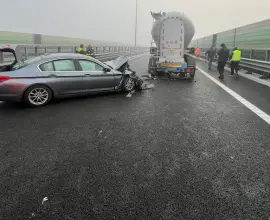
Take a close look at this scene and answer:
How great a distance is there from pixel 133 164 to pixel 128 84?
579 centimetres

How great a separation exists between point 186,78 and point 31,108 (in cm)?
929

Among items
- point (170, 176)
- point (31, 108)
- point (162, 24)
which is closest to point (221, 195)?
point (170, 176)

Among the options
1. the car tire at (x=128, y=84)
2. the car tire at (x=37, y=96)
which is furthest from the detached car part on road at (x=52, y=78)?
the car tire at (x=128, y=84)

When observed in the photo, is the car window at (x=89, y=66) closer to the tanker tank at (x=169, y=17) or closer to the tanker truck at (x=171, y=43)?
the tanker truck at (x=171, y=43)

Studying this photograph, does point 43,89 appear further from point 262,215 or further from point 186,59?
point 186,59

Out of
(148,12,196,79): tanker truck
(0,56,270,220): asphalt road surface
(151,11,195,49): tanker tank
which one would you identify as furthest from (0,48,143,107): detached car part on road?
(151,11,195,49): tanker tank

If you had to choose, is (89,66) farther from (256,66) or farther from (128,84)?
(256,66)

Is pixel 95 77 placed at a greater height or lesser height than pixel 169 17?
lesser

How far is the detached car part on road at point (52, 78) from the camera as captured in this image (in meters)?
6.54

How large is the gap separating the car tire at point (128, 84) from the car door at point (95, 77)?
21.7 inches

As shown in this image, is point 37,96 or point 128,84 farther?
point 128,84

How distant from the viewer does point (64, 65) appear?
24.4ft

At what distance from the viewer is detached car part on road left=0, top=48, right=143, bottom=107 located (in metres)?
6.54

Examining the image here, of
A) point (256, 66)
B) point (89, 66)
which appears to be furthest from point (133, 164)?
point (256, 66)
